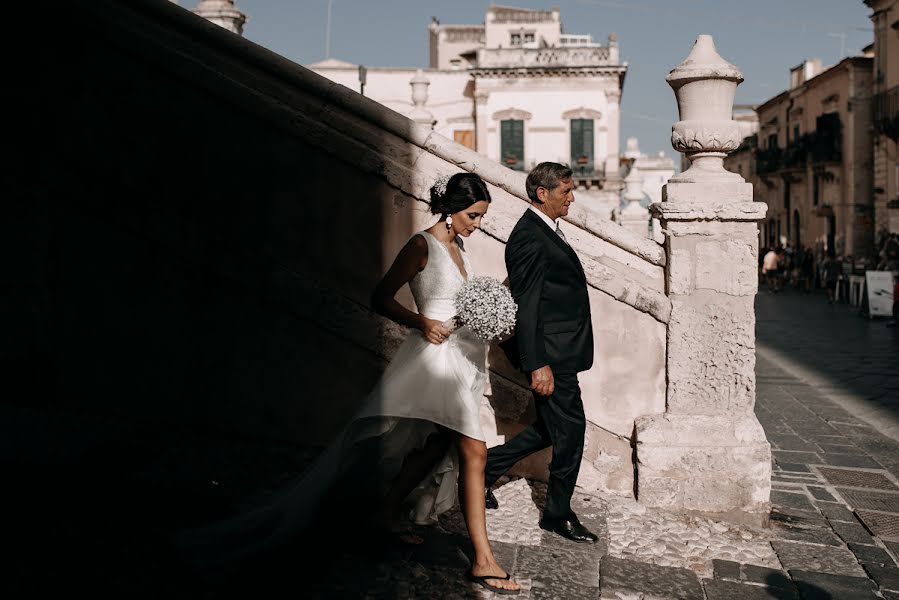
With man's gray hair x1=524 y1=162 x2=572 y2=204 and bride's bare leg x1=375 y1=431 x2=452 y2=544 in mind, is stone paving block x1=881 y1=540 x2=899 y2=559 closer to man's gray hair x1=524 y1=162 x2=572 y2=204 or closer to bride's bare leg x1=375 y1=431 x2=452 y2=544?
bride's bare leg x1=375 y1=431 x2=452 y2=544

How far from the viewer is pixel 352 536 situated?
3.71 m

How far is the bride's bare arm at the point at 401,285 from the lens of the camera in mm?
3336

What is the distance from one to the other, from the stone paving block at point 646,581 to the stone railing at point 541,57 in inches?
1465

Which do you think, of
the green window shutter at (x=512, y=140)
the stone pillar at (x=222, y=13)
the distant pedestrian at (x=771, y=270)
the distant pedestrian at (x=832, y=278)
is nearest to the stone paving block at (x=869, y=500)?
the stone pillar at (x=222, y=13)

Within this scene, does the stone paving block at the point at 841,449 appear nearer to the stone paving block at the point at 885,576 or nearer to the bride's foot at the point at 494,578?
the stone paving block at the point at 885,576

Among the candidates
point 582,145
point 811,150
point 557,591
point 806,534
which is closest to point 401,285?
point 557,591

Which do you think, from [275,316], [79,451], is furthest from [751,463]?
[79,451]

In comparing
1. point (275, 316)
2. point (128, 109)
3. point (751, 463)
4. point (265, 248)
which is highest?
point (128, 109)

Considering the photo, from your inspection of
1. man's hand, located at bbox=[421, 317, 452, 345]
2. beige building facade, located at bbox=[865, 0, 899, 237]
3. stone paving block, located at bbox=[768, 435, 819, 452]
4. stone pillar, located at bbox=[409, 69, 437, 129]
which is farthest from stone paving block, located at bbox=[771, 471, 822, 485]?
beige building facade, located at bbox=[865, 0, 899, 237]

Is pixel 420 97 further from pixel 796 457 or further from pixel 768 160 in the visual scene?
pixel 768 160

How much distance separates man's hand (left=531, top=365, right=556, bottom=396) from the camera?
3.60m

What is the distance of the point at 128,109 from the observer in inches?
183

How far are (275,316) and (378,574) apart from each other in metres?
1.78

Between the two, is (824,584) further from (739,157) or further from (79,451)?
(739,157)
